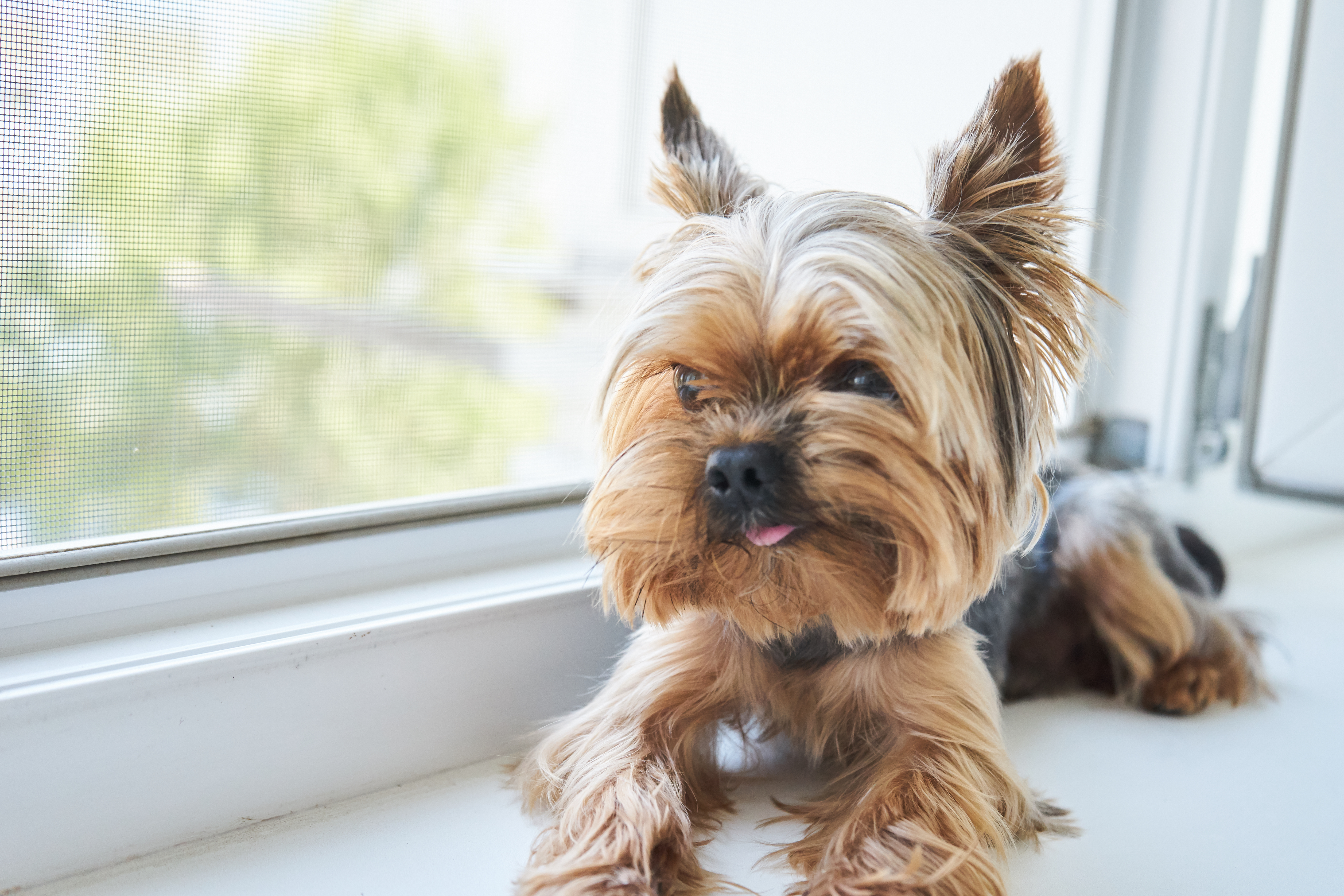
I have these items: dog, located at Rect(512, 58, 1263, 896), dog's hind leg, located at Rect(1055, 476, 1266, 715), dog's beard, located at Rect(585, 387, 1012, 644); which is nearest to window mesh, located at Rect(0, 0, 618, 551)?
dog, located at Rect(512, 58, 1263, 896)

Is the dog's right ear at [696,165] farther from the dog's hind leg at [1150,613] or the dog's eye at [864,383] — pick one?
the dog's hind leg at [1150,613]

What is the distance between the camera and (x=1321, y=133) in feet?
5.85

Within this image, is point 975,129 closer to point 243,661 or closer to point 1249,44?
point 243,661

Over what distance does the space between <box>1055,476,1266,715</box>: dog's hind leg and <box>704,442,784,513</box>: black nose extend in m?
0.94

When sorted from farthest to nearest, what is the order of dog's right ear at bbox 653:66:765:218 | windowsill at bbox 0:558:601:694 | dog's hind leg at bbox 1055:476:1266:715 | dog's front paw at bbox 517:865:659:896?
dog's hind leg at bbox 1055:476:1266:715 → dog's right ear at bbox 653:66:765:218 → windowsill at bbox 0:558:601:694 → dog's front paw at bbox 517:865:659:896

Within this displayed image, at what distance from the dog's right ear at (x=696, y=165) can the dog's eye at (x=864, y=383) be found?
0.30 meters

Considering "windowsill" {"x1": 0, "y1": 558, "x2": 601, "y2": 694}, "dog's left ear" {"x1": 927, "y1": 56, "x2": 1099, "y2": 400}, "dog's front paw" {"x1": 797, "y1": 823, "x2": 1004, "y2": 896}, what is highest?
"dog's left ear" {"x1": 927, "y1": 56, "x2": 1099, "y2": 400}

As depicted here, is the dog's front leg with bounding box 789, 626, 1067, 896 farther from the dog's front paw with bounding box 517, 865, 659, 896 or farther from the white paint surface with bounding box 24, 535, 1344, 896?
the dog's front paw with bounding box 517, 865, 659, 896

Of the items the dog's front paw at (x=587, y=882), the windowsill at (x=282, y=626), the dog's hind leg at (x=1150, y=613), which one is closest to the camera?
the dog's front paw at (x=587, y=882)

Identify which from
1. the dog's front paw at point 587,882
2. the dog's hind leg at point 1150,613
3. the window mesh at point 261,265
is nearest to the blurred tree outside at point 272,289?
the window mesh at point 261,265

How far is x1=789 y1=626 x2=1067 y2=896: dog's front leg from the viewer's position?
0.97 m

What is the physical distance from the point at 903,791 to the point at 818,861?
0.13m

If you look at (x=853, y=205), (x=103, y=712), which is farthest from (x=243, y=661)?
(x=853, y=205)

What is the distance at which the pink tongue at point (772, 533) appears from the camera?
1.00m
